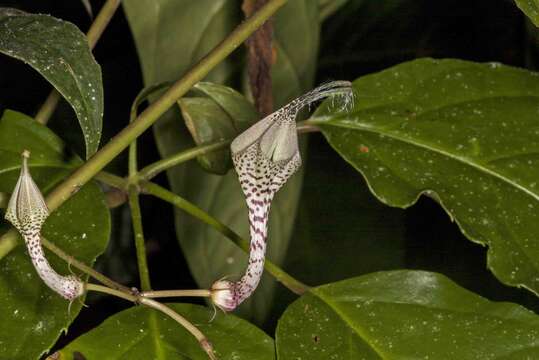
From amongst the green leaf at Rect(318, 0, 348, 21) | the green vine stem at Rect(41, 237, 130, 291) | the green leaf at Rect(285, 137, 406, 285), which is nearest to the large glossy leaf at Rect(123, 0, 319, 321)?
the green leaf at Rect(318, 0, 348, 21)

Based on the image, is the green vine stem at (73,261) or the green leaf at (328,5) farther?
the green leaf at (328,5)

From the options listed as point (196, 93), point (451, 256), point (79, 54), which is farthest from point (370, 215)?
point (79, 54)

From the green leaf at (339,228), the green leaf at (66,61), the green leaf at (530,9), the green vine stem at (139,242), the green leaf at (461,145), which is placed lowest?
the green leaf at (339,228)

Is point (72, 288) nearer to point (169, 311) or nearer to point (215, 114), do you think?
point (169, 311)

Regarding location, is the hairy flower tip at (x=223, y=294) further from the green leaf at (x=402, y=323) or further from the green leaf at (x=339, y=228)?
the green leaf at (x=339, y=228)

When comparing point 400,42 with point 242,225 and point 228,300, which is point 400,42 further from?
point 228,300

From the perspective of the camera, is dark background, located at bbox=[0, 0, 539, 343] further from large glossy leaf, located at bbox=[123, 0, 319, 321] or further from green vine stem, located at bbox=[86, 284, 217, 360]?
green vine stem, located at bbox=[86, 284, 217, 360]

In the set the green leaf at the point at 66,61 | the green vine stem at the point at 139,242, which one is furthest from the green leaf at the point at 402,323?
the green leaf at the point at 66,61
